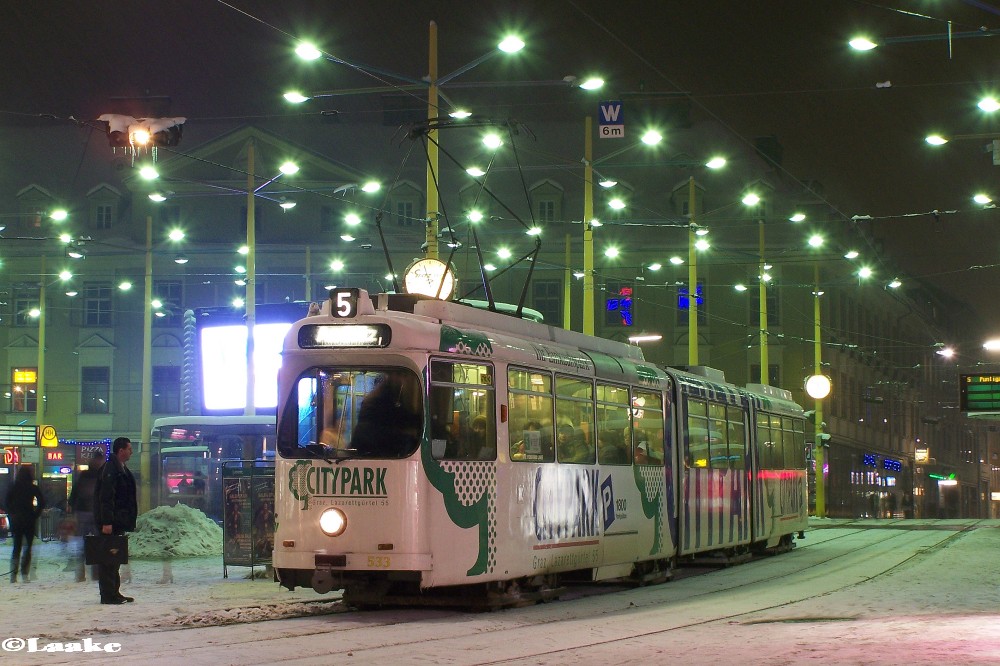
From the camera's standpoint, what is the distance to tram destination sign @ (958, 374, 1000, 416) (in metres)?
45.7

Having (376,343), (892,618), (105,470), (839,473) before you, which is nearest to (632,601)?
(892,618)

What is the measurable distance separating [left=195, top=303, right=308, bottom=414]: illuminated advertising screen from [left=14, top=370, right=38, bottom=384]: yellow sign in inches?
922

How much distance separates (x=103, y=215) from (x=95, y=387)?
311 inches

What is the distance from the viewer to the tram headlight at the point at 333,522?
523 inches

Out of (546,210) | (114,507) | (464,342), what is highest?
(546,210)

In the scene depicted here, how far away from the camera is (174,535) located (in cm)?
2400

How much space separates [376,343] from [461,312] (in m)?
1.31

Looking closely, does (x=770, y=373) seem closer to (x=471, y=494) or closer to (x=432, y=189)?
(x=432, y=189)

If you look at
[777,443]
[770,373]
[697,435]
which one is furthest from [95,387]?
[697,435]

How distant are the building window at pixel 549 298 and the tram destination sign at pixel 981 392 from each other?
2110 centimetres

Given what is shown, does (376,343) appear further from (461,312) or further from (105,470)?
(105,470)

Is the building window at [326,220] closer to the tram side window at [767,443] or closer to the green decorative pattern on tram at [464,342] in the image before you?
the tram side window at [767,443]

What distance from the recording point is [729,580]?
1958 centimetres

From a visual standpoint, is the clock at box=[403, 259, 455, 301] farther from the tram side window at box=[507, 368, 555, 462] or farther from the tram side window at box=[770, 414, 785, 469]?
the tram side window at box=[770, 414, 785, 469]
